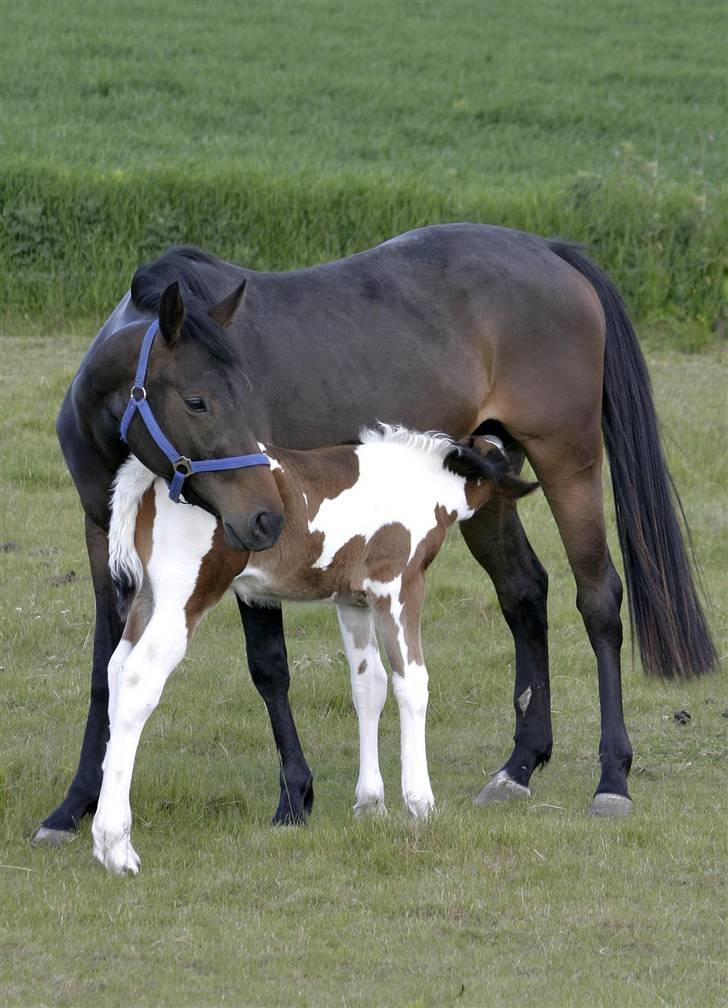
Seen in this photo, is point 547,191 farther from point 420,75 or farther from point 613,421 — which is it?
point 613,421

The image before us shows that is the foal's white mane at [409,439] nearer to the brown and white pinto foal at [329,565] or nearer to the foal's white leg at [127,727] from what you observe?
the brown and white pinto foal at [329,565]

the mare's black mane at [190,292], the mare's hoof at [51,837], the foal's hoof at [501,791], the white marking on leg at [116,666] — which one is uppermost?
the mare's black mane at [190,292]

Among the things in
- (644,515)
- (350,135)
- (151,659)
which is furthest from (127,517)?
(350,135)

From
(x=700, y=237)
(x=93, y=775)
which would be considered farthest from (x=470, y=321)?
(x=700, y=237)

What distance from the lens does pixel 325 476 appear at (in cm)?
507

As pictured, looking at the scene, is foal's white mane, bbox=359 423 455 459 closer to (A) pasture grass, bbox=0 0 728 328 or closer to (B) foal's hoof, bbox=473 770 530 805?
(B) foal's hoof, bbox=473 770 530 805

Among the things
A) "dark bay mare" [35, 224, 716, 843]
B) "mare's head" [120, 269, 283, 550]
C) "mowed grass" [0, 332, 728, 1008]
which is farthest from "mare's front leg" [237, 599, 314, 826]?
"mare's head" [120, 269, 283, 550]

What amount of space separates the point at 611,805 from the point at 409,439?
62.0 inches

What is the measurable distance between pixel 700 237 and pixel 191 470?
11.9m

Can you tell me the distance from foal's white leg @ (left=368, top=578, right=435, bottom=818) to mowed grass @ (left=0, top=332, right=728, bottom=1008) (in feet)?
0.34

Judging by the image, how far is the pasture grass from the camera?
15055 mm

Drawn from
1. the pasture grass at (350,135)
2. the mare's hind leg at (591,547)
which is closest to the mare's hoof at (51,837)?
the mare's hind leg at (591,547)

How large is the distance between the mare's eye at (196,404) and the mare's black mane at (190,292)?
5.7 inches

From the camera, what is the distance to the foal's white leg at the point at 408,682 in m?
5.04
